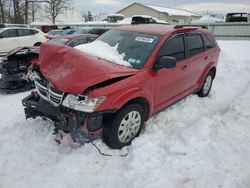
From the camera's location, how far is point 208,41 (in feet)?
19.8

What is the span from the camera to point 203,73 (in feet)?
19.2

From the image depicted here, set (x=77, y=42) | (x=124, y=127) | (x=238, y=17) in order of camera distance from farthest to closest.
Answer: (x=238, y=17) < (x=77, y=42) < (x=124, y=127)

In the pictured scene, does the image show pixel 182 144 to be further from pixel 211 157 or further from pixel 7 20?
pixel 7 20

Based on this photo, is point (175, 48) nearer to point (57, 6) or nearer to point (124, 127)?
point (124, 127)

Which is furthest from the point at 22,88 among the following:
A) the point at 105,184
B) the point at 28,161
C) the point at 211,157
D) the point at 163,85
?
the point at 211,157

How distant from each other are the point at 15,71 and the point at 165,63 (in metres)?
4.44

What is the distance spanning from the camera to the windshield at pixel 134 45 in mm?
4090

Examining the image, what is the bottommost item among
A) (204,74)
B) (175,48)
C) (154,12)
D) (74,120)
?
(74,120)

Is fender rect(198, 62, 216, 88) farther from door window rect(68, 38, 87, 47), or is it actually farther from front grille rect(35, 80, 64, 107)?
door window rect(68, 38, 87, 47)

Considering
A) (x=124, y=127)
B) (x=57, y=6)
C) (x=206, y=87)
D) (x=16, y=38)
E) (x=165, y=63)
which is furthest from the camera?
(x=57, y=6)

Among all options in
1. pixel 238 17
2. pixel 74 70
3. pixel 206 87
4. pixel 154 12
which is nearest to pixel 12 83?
pixel 74 70

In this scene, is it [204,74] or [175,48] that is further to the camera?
[204,74]

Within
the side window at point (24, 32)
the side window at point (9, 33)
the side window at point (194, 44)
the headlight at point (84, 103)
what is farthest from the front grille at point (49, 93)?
the side window at point (24, 32)

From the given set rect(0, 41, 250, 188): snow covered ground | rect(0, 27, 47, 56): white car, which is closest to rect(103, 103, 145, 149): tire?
rect(0, 41, 250, 188): snow covered ground
